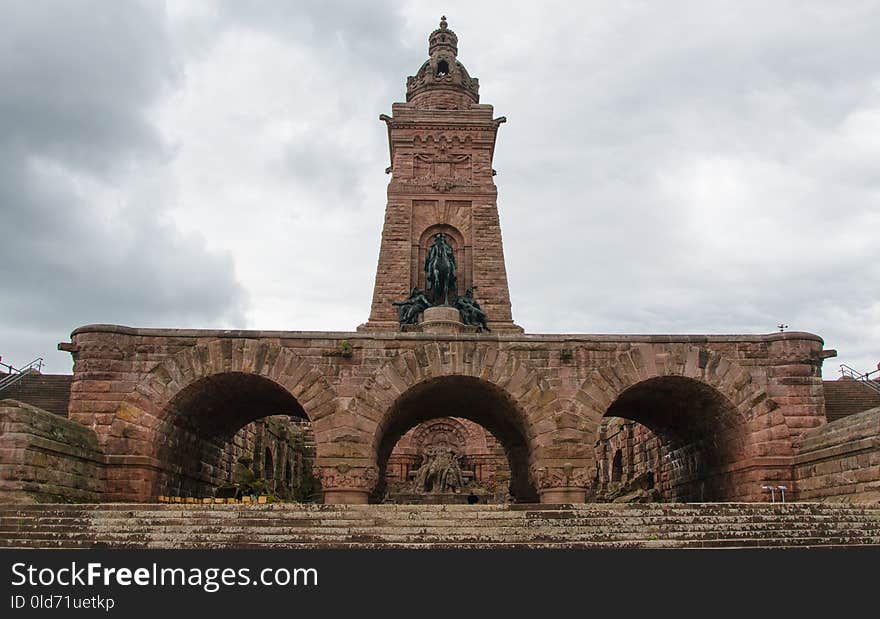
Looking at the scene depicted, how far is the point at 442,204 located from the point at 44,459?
1810cm

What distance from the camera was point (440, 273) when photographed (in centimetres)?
2370

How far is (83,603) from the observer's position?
7.90 metres

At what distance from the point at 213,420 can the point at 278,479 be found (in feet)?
31.2

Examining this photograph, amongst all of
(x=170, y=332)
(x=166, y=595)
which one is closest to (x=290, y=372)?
(x=170, y=332)

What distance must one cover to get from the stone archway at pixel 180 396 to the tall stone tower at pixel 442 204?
10.5m

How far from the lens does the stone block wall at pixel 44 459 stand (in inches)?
508

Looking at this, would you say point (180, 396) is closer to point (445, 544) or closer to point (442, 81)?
point (445, 544)

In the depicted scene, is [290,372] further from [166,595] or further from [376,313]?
[376,313]

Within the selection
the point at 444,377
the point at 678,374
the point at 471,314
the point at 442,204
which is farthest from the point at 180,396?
the point at 442,204

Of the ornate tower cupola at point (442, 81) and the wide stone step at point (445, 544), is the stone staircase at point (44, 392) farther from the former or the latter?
the ornate tower cupola at point (442, 81)

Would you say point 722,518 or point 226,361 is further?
point 226,361

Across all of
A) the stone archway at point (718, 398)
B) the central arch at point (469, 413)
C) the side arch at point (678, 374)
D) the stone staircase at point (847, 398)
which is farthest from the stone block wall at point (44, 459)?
the stone staircase at point (847, 398)

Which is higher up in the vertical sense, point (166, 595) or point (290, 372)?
point (290, 372)

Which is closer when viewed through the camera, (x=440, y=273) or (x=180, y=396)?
(x=180, y=396)
